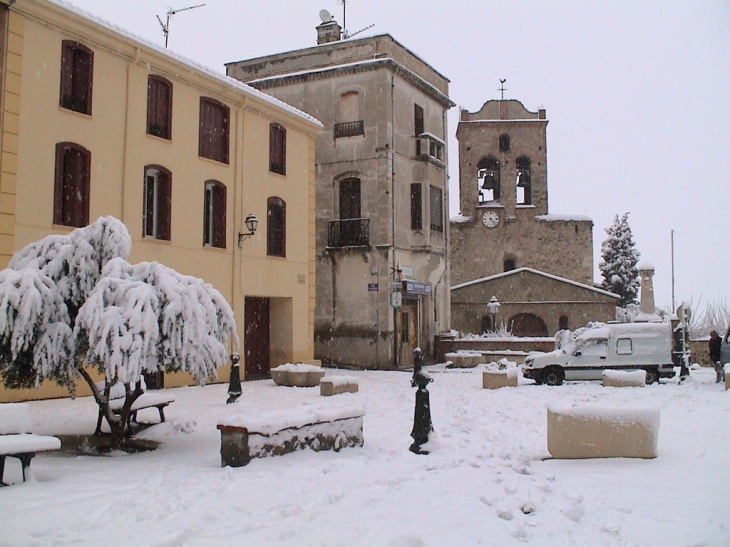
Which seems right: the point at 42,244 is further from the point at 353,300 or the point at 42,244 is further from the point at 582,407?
the point at 353,300

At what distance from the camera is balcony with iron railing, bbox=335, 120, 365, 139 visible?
949 inches

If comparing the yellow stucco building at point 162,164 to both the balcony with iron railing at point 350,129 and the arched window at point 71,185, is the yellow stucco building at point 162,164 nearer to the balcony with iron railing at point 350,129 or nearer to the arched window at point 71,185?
the arched window at point 71,185

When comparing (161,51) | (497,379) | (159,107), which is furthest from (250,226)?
(497,379)

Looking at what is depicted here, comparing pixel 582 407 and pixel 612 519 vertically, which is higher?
pixel 582 407

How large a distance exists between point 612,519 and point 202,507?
11.5ft

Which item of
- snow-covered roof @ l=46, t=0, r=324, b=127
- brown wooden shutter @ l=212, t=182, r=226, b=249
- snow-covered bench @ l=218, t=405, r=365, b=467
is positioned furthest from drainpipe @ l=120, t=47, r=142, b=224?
snow-covered bench @ l=218, t=405, r=365, b=467

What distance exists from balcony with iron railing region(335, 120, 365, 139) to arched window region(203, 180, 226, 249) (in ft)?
25.7

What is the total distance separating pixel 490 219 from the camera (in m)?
42.7

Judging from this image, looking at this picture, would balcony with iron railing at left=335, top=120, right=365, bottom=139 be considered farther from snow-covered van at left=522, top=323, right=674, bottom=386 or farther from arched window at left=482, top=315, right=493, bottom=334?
arched window at left=482, top=315, right=493, bottom=334

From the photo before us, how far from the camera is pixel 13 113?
12.7m

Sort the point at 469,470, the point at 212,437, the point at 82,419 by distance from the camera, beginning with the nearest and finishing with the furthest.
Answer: the point at 469,470 < the point at 212,437 < the point at 82,419

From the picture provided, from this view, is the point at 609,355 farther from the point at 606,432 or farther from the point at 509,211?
the point at 509,211

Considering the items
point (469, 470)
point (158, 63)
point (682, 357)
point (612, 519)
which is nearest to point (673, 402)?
point (682, 357)

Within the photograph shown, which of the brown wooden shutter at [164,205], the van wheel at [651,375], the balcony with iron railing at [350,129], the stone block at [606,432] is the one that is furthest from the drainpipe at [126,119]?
the van wheel at [651,375]
